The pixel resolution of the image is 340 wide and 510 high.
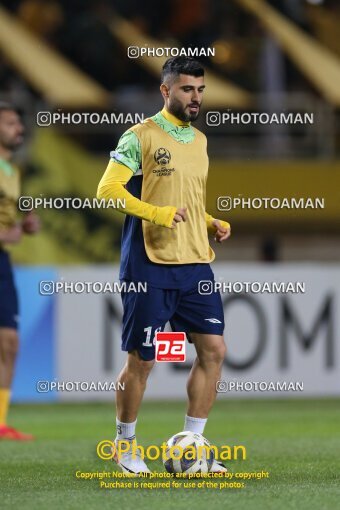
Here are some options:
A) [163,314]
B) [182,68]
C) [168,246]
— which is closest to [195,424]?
[163,314]

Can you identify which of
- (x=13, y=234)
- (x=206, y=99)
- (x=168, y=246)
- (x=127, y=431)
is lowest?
(x=127, y=431)

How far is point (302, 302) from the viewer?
1273cm

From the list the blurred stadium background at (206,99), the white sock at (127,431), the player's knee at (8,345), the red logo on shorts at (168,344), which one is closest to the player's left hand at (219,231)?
the red logo on shorts at (168,344)

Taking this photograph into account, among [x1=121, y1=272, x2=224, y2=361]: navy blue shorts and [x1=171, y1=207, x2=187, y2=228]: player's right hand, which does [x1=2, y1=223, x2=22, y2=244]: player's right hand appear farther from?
[x1=171, y1=207, x2=187, y2=228]: player's right hand

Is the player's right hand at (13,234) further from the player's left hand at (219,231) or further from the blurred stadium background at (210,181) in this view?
the player's left hand at (219,231)

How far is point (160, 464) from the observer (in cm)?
710

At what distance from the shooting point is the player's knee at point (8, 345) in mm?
9031

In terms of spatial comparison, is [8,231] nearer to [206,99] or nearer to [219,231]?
[219,231]

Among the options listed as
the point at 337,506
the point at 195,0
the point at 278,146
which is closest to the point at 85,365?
the point at 278,146

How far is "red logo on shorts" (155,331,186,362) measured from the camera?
6539mm

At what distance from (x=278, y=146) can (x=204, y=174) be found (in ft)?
30.9

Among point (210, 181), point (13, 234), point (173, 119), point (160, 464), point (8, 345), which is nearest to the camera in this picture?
point (173, 119)

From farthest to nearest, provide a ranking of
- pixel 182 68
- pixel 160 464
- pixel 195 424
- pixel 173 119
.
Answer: pixel 160 464 < pixel 195 424 < pixel 173 119 < pixel 182 68

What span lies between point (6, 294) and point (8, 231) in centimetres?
42
